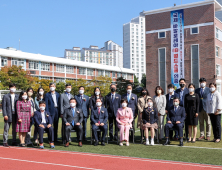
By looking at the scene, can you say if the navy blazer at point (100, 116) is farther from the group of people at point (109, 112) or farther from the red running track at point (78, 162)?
the red running track at point (78, 162)

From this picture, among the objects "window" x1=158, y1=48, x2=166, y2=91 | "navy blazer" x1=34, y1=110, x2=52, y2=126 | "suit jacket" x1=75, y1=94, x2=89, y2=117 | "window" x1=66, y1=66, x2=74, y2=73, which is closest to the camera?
"navy blazer" x1=34, y1=110, x2=52, y2=126

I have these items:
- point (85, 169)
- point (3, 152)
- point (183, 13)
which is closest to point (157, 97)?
point (85, 169)

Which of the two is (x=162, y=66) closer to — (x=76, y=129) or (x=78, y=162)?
(x=76, y=129)

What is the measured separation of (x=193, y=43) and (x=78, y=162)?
3498 cm

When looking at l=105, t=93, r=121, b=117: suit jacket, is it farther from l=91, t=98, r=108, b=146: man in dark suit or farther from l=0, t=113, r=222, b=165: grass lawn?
Answer: l=0, t=113, r=222, b=165: grass lawn

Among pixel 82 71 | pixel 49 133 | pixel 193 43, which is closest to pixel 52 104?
pixel 49 133

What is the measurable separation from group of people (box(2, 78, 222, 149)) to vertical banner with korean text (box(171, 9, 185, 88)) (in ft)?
92.2

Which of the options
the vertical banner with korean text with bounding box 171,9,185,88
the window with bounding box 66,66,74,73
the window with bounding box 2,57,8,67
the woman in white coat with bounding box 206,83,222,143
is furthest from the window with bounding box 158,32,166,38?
the woman in white coat with bounding box 206,83,222,143

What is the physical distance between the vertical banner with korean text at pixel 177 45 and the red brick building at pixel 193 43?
1502 mm

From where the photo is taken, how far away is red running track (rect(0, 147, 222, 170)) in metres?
5.94

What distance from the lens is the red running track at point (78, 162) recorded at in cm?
594

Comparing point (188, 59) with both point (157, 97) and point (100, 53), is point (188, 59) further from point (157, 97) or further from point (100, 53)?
point (100, 53)

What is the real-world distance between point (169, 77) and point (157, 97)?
1207 inches

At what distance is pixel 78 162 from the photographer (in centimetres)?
643
